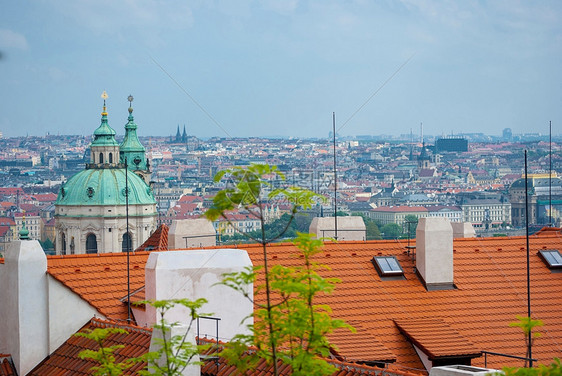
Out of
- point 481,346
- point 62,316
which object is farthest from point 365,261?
point 62,316

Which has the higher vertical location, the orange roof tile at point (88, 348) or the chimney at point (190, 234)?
the chimney at point (190, 234)

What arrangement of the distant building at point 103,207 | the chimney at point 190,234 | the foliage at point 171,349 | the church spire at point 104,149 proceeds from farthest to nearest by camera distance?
the church spire at point 104,149 < the distant building at point 103,207 < the chimney at point 190,234 < the foliage at point 171,349

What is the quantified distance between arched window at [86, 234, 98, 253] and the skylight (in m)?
85.2

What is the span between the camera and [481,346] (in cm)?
1562

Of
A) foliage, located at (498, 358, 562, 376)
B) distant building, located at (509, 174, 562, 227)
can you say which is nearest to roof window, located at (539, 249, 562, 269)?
foliage, located at (498, 358, 562, 376)

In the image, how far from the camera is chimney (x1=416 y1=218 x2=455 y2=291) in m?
16.9

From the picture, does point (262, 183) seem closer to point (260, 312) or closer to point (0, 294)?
point (260, 312)

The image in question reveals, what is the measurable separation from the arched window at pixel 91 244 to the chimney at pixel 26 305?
3459 inches

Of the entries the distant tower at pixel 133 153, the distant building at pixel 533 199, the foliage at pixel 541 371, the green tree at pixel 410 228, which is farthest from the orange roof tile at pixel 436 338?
the distant building at pixel 533 199

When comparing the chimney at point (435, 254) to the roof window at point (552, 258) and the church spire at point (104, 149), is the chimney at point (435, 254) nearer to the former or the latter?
the roof window at point (552, 258)

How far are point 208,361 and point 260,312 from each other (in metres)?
2.38

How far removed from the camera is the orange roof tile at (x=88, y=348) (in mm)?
12070

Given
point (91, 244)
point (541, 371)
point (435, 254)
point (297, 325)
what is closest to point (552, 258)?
point (435, 254)

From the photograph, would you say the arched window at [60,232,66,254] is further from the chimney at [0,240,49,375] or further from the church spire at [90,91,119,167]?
the chimney at [0,240,49,375]
